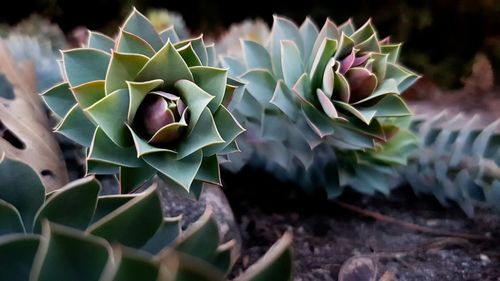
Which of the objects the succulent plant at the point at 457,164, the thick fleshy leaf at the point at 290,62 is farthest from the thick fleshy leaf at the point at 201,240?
the succulent plant at the point at 457,164

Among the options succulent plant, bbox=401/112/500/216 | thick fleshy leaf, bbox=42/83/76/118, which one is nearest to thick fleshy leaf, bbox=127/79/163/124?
thick fleshy leaf, bbox=42/83/76/118

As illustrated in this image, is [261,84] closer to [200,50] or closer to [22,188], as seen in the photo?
[200,50]

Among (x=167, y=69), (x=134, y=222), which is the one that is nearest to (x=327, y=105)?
(x=167, y=69)

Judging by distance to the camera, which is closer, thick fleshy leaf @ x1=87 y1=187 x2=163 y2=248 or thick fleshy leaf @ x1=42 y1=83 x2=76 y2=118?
thick fleshy leaf @ x1=87 y1=187 x2=163 y2=248

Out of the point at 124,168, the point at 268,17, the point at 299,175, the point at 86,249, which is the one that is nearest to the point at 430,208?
the point at 299,175

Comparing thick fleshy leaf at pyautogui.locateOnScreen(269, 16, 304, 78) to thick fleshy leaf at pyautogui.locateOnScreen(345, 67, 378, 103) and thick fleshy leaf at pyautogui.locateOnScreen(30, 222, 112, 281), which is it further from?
thick fleshy leaf at pyautogui.locateOnScreen(30, 222, 112, 281)

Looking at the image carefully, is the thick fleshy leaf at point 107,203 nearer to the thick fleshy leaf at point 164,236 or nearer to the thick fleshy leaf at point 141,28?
the thick fleshy leaf at point 164,236
